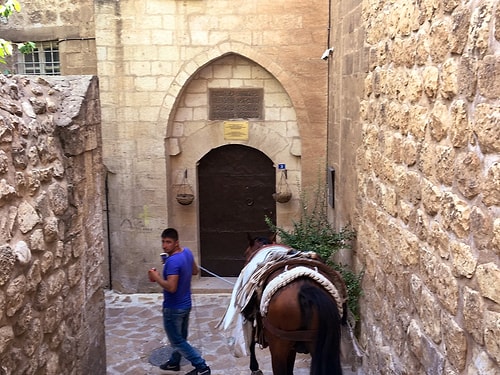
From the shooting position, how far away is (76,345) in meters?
4.10

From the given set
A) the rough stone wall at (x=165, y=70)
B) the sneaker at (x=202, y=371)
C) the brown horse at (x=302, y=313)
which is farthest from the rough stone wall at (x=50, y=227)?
the rough stone wall at (x=165, y=70)

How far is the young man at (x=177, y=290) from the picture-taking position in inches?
199

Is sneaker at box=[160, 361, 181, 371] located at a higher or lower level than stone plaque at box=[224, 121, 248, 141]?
lower

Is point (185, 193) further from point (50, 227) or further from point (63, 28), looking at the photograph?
point (50, 227)

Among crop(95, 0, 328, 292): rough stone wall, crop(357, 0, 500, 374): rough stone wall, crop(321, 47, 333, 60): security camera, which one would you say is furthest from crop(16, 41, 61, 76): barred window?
crop(357, 0, 500, 374): rough stone wall

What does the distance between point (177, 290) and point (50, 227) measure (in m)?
1.86

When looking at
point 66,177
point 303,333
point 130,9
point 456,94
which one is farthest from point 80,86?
point 130,9

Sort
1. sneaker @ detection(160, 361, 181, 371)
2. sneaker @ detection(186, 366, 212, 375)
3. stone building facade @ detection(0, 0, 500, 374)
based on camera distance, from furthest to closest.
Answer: sneaker @ detection(160, 361, 181, 371)
sneaker @ detection(186, 366, 212, 375)
stone building facade @ detection(0, 0, 500, 374)

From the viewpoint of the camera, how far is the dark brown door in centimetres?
876

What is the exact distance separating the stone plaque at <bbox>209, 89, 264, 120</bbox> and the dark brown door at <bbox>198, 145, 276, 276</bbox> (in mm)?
542

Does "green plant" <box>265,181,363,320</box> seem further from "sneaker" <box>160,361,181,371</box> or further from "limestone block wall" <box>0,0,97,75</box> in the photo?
"limestone block wall" <box>0,0,97,75</box>

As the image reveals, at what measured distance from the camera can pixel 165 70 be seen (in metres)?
8.23

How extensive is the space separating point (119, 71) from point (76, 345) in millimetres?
5137

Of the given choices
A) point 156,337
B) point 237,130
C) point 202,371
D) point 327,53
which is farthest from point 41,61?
point 202,371
